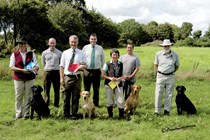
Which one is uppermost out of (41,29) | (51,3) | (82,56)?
(51,3)

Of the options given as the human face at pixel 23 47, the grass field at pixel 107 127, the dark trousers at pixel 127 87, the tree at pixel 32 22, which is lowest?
the grass field at pixel 107 127

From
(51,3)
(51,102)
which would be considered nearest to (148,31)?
(51,3)

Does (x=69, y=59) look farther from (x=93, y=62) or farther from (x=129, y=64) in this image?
(x=129, y=64)

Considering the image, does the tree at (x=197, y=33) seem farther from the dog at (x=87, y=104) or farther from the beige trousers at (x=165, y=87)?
the dog at (x=87, y=104)

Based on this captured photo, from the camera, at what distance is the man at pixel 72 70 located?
8.58 metres

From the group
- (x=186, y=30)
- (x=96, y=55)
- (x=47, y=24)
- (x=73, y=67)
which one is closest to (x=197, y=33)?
(x=186, y=30)

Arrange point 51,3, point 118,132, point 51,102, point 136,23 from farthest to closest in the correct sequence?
1. point 136,23
2. point 51,3
3. point 51,102
4. point 118,132

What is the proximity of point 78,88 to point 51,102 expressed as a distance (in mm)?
3162

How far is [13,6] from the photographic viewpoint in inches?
1697

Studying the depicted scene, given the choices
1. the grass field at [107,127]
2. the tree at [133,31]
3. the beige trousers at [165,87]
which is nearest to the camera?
the grass field at [107,127]

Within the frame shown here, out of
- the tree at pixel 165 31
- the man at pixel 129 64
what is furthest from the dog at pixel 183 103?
the tree at pixel 165 31

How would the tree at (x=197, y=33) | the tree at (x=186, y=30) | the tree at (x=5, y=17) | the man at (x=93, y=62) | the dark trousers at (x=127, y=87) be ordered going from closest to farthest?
the dark trousers at (x=127, y=87), the man at (x=93, y=62), the tree at (x=5, y=17), the tree at (x=197, y=33), the tree at (x=186, y=30)

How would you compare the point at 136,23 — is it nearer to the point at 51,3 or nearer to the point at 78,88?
the point at 51,3

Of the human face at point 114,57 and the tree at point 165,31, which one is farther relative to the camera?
the tree at point 165,31
